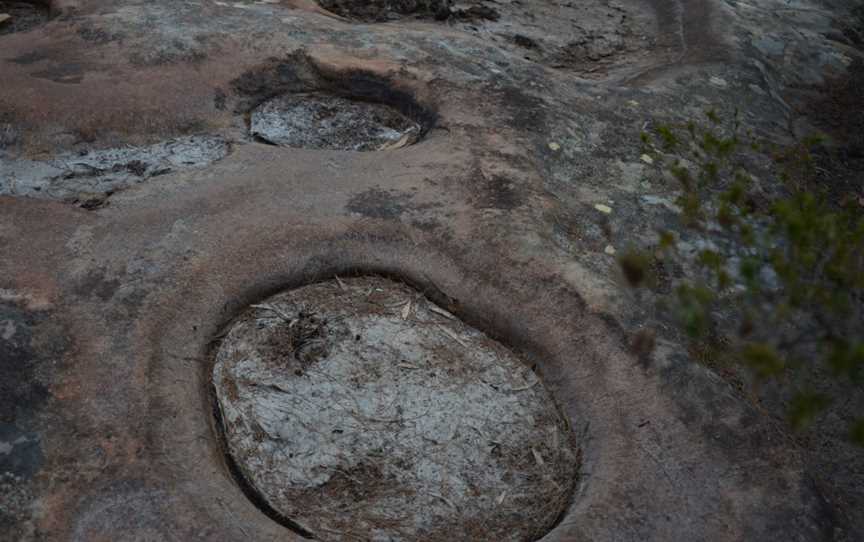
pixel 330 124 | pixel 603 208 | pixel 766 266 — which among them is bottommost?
pixel 330 124

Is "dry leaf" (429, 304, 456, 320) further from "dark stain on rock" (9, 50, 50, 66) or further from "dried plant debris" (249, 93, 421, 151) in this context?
"dark stain on rock" (9, 50, 50, 66)

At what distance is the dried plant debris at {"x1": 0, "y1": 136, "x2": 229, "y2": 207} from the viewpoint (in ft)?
15.2

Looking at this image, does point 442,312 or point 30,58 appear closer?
point 442,312

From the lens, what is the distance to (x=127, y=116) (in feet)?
17.0

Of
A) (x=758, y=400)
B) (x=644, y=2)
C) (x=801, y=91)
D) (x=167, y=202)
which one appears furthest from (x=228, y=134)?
(x=644, y=2)

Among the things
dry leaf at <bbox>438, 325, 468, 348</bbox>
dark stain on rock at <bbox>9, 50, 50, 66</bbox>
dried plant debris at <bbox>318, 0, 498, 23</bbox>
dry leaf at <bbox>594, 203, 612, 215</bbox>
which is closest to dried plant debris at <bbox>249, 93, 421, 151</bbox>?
dry leaf at <bbox>594, 203, 612, 215</bbox>

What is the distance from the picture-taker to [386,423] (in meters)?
3.53

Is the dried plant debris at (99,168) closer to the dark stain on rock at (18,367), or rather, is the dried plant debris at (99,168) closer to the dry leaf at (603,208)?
the dark stain on rock at (18,367)

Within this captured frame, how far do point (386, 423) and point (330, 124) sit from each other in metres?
2.63

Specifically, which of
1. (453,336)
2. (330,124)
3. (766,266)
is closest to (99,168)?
(330,124)

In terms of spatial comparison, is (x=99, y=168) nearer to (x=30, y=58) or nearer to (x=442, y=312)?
(x=30, y=58)

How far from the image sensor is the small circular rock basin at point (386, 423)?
3.26 meters

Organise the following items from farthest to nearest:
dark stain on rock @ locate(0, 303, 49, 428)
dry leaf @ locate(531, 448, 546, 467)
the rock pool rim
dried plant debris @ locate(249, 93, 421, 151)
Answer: the rock pool rim
dried plant debris @ locate(249, 93, 421, 151)
dry leaf @ locate(531, 448, 546, 467)
dark stain on rock @ locate(0, 303, 49, 428)

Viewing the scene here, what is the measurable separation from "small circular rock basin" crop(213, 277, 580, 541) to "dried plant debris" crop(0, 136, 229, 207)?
1.37 meters
